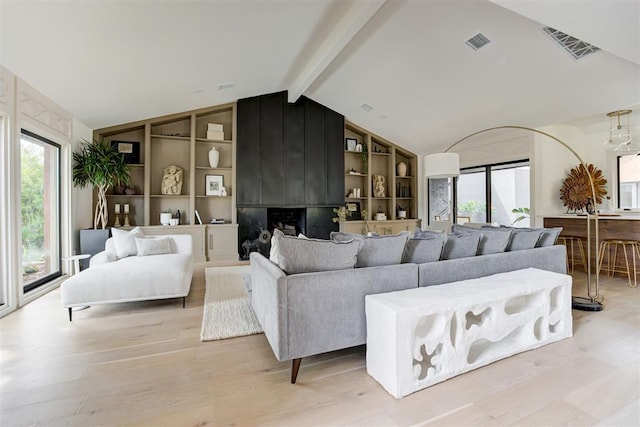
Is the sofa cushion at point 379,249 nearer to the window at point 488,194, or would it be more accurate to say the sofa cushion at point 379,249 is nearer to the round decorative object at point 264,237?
the round decorative object at point 264,237

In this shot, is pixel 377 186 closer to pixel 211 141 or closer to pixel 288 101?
pixel 288 101

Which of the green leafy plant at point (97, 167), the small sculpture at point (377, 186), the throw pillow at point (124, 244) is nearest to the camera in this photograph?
the throw pillow at point (124, 244)

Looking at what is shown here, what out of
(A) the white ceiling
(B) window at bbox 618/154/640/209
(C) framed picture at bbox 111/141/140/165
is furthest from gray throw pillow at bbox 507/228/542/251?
(C) framed picture at bbox 111/141/140/165

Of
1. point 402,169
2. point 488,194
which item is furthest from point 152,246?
point 488,194

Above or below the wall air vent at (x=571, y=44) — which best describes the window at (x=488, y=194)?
below

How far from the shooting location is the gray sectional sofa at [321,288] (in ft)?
5.97

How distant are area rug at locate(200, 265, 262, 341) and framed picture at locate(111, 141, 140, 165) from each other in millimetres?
2821

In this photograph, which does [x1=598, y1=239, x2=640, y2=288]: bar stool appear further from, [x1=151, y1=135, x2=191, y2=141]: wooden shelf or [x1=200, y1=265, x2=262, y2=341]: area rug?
[x1=151, y1=135, x2=191, y2=141]: wooden shelf

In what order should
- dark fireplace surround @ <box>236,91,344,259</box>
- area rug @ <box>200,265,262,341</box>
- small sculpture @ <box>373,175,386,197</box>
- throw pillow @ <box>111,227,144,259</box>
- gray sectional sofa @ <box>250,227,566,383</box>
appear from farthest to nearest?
small sculpture @ <box>373,175,386,197</box>
dark fireplace surround @ <box>236,91,344,259</box>
throw pillow @ <box>111,227,144,259</box>
area rug @ <box>200,265,262,341</box>
gray sectional sofa @ <box>250,227,566,383</box>

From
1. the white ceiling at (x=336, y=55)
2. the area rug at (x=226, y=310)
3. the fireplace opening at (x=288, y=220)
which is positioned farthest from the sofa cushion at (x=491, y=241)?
the fireplace opening at (x=288, y=220)

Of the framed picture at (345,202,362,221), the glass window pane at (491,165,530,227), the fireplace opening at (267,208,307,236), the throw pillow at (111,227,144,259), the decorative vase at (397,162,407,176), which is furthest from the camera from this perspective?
the decorative vase at (397,162,407,176)

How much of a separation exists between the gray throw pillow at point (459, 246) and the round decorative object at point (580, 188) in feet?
12.4

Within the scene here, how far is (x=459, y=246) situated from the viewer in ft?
8.46

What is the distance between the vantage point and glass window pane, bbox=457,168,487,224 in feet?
20.2
